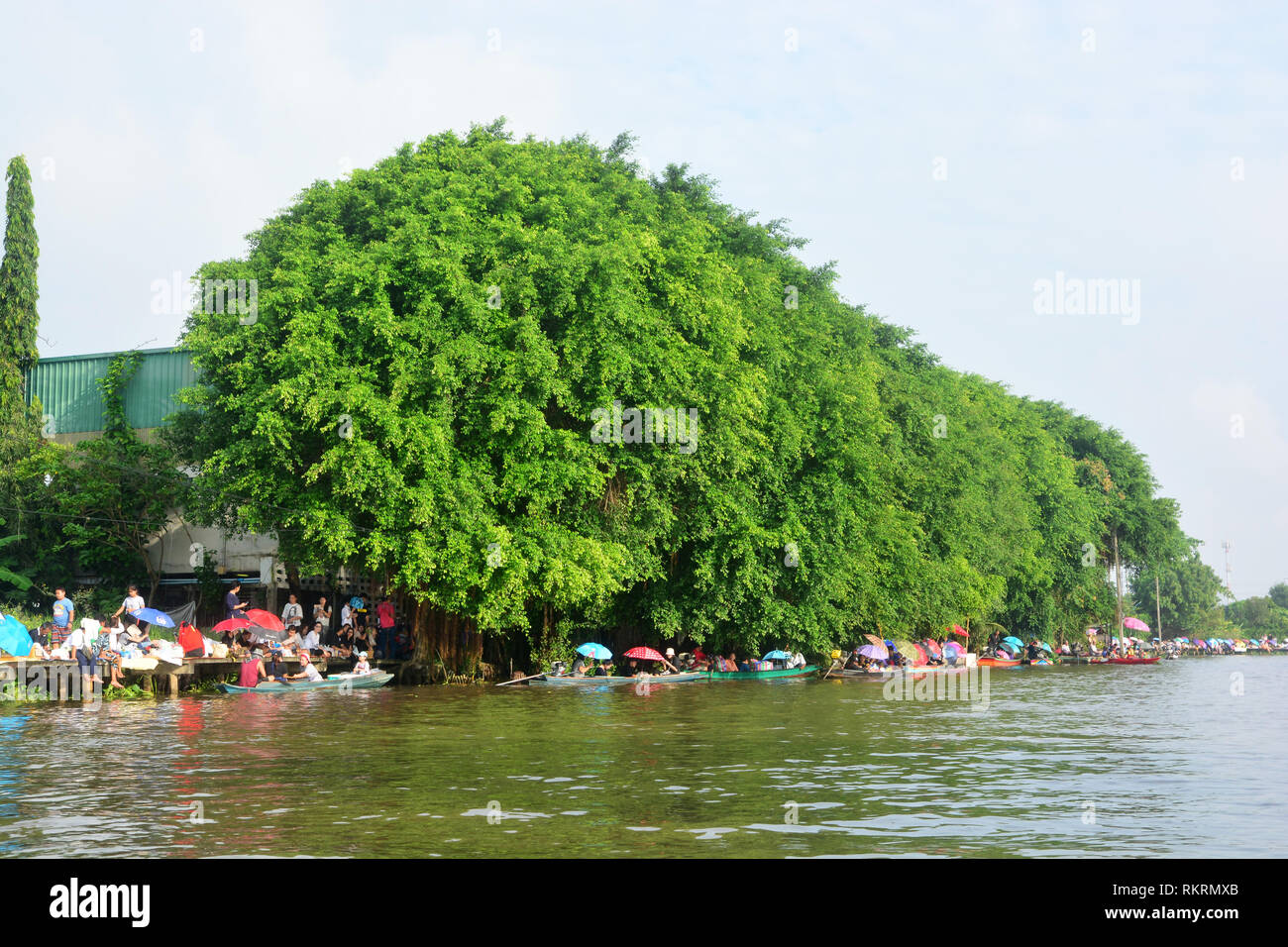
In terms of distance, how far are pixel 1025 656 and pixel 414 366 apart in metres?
49.7

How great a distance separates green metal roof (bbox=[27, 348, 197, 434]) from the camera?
46.2 m

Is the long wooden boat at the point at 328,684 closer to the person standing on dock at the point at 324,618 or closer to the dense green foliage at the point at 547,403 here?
the dense green foliage at the point at 547,403

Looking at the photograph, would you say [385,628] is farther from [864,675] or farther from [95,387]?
[864,675]

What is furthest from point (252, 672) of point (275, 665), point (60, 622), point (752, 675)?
point (752, 675)

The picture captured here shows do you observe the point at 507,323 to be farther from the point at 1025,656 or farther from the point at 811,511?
the point at 1025,656

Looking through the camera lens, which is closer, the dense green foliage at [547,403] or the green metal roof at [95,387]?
the dense green foliage at [547,403]

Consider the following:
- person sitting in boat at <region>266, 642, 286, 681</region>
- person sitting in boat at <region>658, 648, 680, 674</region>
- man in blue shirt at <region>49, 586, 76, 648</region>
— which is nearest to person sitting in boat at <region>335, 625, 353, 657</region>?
person sitting in boat at <region>266, 642, 286, 681</region>

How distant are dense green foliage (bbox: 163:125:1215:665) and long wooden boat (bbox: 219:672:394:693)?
108 inches

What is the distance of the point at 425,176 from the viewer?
3716cm

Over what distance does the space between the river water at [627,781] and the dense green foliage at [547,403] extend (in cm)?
668

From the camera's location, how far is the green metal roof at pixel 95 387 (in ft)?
151

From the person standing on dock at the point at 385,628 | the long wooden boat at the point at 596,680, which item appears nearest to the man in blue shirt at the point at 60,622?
the person standing on dock at the point at 385,628

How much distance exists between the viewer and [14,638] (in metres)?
28.3
